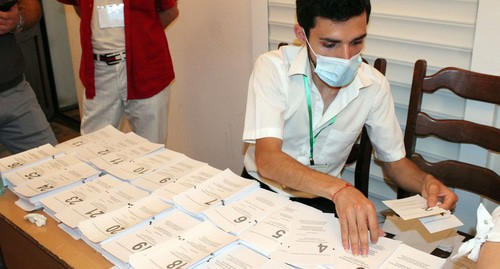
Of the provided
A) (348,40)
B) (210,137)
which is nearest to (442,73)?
(348,40)

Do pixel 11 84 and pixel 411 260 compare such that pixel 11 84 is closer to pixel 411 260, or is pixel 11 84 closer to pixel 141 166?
pixel 141 166

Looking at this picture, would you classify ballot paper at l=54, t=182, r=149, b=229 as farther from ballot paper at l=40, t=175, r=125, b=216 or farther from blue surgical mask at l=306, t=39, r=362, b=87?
blue surgical mask at l=306, t=39, r=362, b=87

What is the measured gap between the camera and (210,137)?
3.23 m

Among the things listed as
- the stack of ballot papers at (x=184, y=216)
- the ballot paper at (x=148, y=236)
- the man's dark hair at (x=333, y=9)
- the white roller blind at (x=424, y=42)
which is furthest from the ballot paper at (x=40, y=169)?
the white roller blind at (x=424, y=42)

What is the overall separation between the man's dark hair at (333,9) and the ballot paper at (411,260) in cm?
78

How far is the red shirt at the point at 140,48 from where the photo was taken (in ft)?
8.27

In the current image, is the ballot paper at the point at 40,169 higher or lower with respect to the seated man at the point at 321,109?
lower

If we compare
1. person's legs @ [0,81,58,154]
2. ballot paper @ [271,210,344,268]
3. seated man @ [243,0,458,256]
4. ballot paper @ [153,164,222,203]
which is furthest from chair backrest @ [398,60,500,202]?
person's legs @ [0,81,58,154]

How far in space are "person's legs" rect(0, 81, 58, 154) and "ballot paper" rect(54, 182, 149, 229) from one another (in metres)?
0.97

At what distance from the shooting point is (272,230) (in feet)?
4.47

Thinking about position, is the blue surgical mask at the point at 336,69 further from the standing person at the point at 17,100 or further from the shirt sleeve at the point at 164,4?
the standing person at the point at 17,100

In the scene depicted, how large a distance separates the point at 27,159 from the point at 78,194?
385 millimetres

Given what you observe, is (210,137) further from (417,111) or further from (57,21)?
(57,21)

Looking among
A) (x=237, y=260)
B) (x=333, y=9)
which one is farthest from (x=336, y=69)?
(x=237, y=260)
